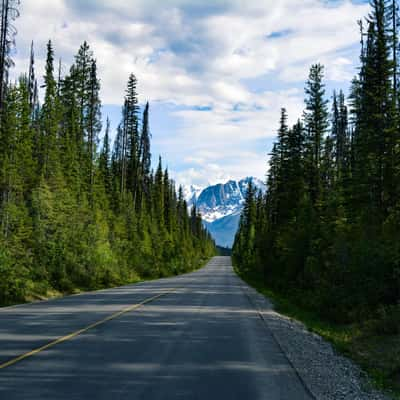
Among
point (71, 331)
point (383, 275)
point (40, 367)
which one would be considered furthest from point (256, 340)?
point (383, 275)

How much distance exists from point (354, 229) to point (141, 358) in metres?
18.6

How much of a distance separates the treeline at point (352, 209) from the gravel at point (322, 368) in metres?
2.88

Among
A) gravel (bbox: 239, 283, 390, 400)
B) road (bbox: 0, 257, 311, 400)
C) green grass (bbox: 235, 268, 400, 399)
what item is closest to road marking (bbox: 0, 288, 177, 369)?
road (bbox: 0, 257, 311, 400)

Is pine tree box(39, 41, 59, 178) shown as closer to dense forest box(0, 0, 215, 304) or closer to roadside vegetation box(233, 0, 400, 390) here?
dense forest box(0, 0, 215, 304)

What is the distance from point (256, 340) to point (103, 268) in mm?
23315

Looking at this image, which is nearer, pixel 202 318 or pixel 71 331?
pixel 71 331

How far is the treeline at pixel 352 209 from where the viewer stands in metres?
17.0

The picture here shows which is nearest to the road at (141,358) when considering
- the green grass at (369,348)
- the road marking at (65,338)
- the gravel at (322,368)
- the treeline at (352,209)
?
the road marking at (65,338)

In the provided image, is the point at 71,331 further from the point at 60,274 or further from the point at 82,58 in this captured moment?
the point at 82,58

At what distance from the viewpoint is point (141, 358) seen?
28.6ft

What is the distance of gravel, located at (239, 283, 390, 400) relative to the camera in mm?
6961

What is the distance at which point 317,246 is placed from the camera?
27.7 m

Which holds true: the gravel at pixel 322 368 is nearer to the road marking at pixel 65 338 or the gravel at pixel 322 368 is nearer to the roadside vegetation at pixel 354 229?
the roadside vegetation at pixel 354 229

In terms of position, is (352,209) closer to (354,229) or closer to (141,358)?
(354,229)
